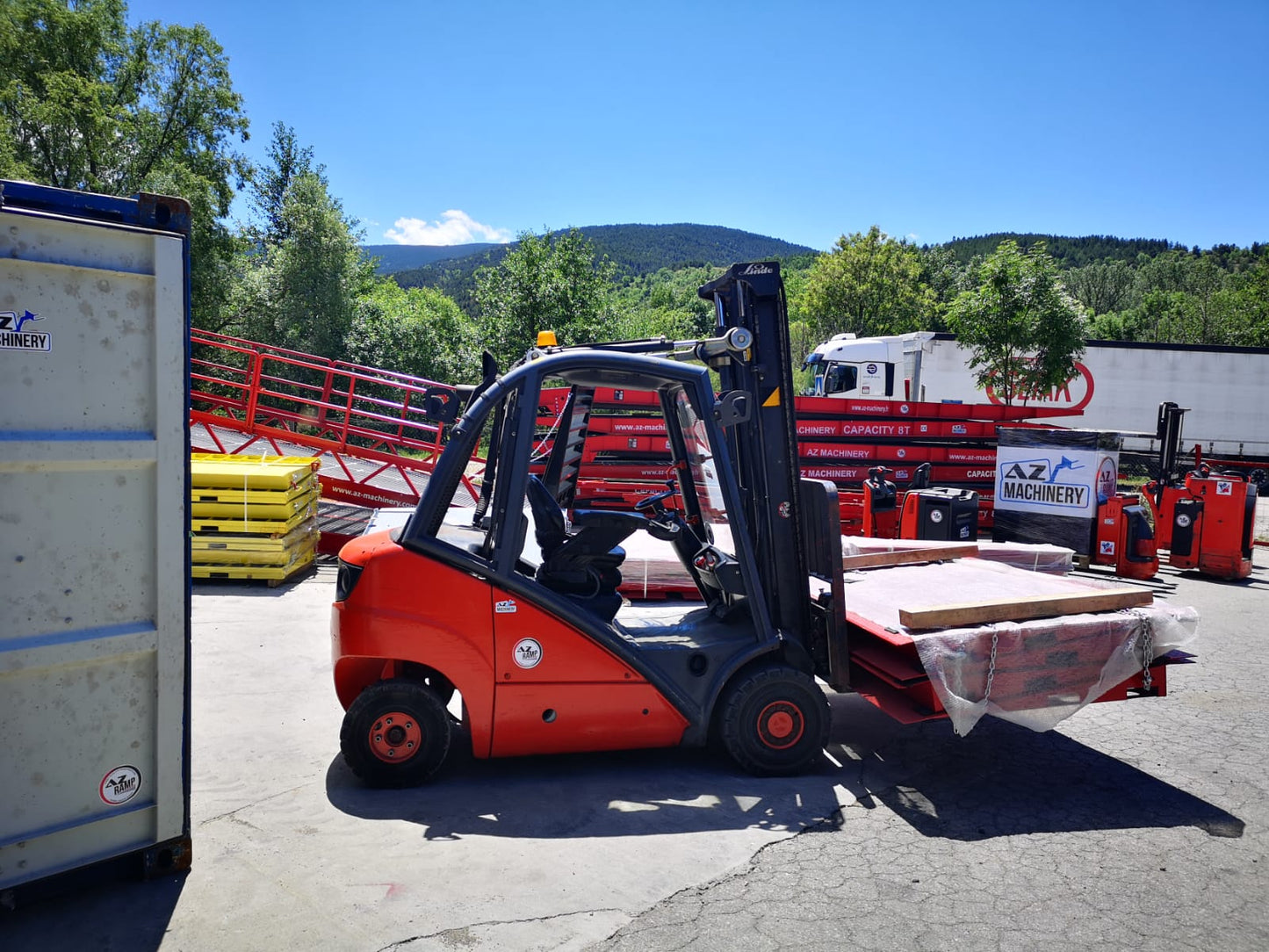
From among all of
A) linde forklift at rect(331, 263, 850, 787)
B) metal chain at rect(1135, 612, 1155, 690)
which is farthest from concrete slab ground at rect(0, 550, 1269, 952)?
metal chain at rect(1135, 612, 1155, 690)

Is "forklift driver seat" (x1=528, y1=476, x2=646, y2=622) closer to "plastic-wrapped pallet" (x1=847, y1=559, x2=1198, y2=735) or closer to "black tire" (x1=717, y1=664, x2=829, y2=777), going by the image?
"black tire" (x1=717, y1=664, x2=829, y2=777)

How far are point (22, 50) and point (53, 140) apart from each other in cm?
379

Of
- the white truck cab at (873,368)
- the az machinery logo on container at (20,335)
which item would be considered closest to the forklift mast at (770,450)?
the az machinery logo on container at (20,335)

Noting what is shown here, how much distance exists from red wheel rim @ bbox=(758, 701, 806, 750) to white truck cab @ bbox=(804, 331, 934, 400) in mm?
20789

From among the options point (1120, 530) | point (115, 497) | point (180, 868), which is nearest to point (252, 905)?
point (180, 868)

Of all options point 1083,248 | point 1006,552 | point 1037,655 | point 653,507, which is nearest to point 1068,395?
point 1006,552

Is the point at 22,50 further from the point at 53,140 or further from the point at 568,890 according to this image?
the point at 568,890

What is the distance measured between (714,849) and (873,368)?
22.3 m

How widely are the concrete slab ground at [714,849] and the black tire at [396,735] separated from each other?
0.13 m

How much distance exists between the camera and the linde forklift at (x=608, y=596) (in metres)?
4.54

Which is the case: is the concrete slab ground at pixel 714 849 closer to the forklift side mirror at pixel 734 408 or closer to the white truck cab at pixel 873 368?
the forklift side mirror at pixel 734 408

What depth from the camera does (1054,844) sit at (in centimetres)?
432

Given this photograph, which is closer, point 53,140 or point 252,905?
point 252,905

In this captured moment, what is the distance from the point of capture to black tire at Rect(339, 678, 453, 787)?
4.59 metres
